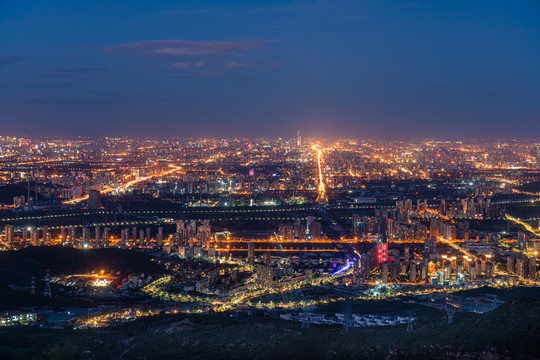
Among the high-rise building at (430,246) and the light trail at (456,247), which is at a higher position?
the high-rise building at (430,246)

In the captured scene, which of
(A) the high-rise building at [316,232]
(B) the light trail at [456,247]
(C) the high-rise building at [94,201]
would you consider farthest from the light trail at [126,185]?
(B) the light trail at [456,247]

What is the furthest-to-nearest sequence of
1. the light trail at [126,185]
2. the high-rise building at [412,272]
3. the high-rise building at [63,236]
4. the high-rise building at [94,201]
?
the light trail at [126,185] → the high-rise building at [94,201] → the high-rise building at [63,236] → the high-rise building at [412,272]

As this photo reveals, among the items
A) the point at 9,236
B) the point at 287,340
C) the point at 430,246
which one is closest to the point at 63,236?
the point at 9,236

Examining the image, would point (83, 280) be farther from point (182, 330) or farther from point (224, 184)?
point (224, 184)

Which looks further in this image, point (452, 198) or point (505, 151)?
point (505, 151)

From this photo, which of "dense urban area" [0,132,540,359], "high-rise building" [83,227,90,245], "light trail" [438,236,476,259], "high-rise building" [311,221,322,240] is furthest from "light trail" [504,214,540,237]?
"high-rise building" [83,227,90,245]

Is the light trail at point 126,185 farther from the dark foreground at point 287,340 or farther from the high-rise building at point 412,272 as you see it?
the dark foreground at point 287,340

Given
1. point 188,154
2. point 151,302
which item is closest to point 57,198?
point 151,302

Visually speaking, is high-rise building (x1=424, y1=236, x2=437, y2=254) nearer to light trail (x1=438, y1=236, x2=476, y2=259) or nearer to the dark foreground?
light trail (x1=438, y1=236, x2=476, y2=259)

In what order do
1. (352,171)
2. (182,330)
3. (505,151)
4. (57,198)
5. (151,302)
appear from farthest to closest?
(505,151) < (352,171) < (57,198) < (151,302) < (182,330)
